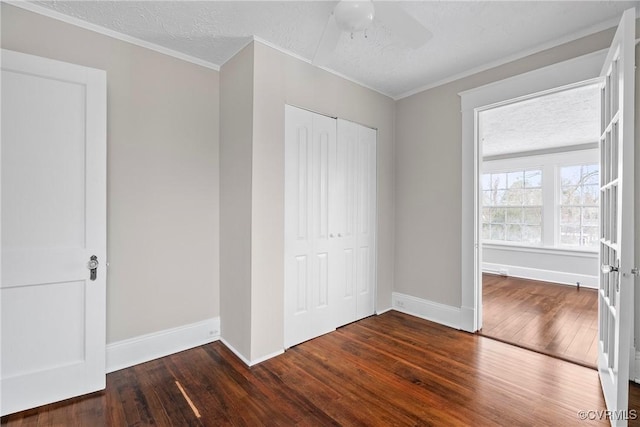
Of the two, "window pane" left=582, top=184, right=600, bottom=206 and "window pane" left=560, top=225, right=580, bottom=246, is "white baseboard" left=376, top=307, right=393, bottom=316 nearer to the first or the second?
"window pane" left=560, top=225, right=580, bottom=246

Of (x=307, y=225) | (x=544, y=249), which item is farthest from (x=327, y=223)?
(x=544, y=249)

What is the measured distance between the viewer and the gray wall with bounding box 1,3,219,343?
7.62 feet

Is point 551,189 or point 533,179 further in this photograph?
point 533,179

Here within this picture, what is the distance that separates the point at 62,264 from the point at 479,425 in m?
2.80

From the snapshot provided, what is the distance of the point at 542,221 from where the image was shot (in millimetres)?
5848

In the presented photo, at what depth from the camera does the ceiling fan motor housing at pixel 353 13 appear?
156 cm

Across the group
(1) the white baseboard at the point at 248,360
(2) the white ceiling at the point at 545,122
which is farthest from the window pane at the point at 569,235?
(1) the white baseboard at the point at 248,360

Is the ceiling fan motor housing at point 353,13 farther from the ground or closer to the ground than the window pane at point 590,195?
farther from the ground

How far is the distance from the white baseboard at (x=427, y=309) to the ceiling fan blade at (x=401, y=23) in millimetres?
2612

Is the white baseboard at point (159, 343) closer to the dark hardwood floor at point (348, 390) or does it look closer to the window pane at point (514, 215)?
the dark hardwood floor at point (348, 390)

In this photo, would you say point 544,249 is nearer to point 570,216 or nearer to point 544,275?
point 544,275

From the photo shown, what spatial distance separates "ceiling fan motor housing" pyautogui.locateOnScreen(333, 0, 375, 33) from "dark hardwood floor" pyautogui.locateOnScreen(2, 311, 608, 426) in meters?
2.27

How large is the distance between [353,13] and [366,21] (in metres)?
0.09

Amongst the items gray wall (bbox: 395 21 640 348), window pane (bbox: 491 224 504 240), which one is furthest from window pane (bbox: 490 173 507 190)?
gray wall (bbox: 395 21 640 348)
